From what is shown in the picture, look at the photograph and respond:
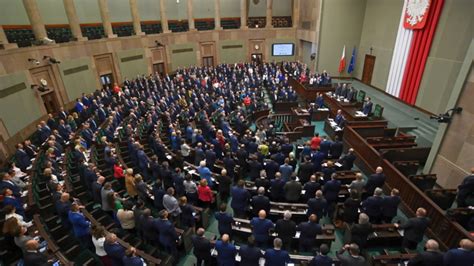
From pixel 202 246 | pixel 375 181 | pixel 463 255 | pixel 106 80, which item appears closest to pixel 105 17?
pixel 106 80

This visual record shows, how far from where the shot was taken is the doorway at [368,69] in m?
17.6

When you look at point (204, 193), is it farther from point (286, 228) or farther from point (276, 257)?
point (276, 257)

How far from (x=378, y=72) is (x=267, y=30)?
43.0 feet

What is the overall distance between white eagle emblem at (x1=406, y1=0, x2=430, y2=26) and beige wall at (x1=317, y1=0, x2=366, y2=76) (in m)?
6.03

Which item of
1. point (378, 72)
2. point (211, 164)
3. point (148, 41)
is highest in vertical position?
point (148, 41)

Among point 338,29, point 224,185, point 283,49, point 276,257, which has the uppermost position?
point 338,29

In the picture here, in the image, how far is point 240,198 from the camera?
6344mm

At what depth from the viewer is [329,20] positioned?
65.4ft

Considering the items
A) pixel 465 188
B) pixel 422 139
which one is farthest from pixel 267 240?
pixel 422 139

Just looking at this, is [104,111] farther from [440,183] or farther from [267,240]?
[440,183]

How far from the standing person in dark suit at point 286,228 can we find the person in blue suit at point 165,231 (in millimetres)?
2147

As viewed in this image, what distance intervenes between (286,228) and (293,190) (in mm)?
1461

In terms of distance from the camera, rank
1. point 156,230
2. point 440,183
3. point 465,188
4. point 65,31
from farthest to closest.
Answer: point 65,31
point 440,183
point 465,188
point 156,230

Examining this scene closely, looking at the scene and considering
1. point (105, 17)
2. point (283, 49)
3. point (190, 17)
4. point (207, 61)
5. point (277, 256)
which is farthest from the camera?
point (283, 49)
